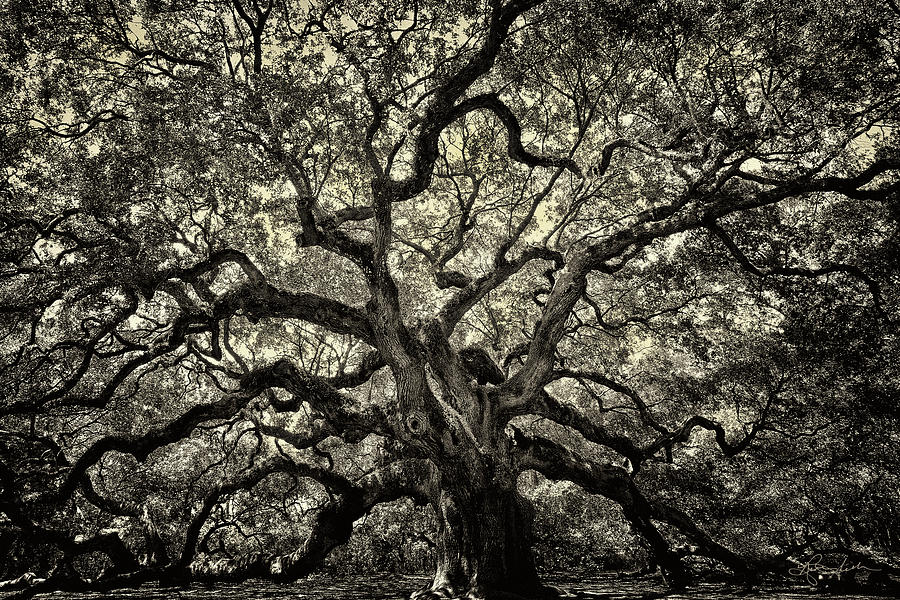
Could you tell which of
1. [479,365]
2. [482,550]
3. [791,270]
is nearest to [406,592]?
[482,550]

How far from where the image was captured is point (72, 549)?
31.6 ft

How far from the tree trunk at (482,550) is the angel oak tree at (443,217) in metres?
0.03

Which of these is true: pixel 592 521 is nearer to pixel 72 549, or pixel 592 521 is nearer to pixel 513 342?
pixel 513 342

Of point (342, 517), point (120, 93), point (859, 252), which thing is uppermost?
point (120, 93)

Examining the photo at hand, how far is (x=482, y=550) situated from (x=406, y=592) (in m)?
2.19

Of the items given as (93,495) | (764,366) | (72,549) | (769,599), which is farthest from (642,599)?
(93,495)

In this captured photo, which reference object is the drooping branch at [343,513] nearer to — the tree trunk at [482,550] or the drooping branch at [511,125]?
the tree trunk at [482,550]

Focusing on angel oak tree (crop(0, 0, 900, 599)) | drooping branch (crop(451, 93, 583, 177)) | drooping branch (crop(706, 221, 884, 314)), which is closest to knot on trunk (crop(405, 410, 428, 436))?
angel oak tree (crop(0, 0, 900, 599))

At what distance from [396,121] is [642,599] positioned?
25.3 ft

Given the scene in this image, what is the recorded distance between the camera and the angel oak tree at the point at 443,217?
6730 millimetres

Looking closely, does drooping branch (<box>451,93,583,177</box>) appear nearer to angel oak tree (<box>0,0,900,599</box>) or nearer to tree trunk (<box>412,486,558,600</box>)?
angel oak tree (<box>0,0,900,599</box>)

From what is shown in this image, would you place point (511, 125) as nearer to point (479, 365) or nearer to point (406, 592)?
point (479, 365)
